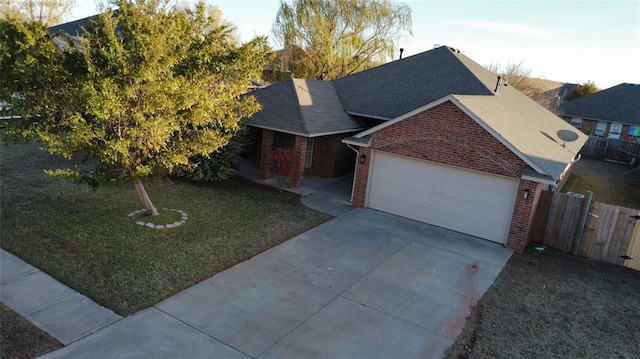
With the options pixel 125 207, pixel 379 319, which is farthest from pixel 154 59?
pixel 379 319

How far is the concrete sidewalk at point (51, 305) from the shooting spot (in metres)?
6.63

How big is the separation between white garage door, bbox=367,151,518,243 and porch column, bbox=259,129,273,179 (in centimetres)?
429

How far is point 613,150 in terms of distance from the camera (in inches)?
1152

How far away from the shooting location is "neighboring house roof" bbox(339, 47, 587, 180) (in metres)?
11.4

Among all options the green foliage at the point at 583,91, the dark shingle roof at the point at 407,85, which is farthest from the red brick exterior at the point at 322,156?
the green foliage at the point at 583,91

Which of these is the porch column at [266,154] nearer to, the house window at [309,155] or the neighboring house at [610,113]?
the house window at [309,155]

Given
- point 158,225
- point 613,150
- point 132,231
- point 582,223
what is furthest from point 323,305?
point 613,150

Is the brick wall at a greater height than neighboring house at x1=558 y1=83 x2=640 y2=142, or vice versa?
neighboring house at x1=558 y1=83 x2=640 y2=142

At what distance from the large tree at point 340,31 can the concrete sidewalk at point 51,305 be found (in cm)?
2499

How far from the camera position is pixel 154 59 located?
869 centimetres

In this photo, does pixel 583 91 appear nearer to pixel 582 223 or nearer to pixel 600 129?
pixel 600 129

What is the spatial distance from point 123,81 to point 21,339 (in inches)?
197

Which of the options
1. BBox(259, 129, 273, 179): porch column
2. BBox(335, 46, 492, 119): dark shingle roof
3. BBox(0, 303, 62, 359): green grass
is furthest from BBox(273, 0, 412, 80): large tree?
BBox(0, 303, 62, 359): green grass

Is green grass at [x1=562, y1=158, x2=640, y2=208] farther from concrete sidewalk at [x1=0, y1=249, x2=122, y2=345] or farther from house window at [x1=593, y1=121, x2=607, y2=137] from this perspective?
concrete sidewalk at [x1=0, y1=249, x2=122, y2=345]
